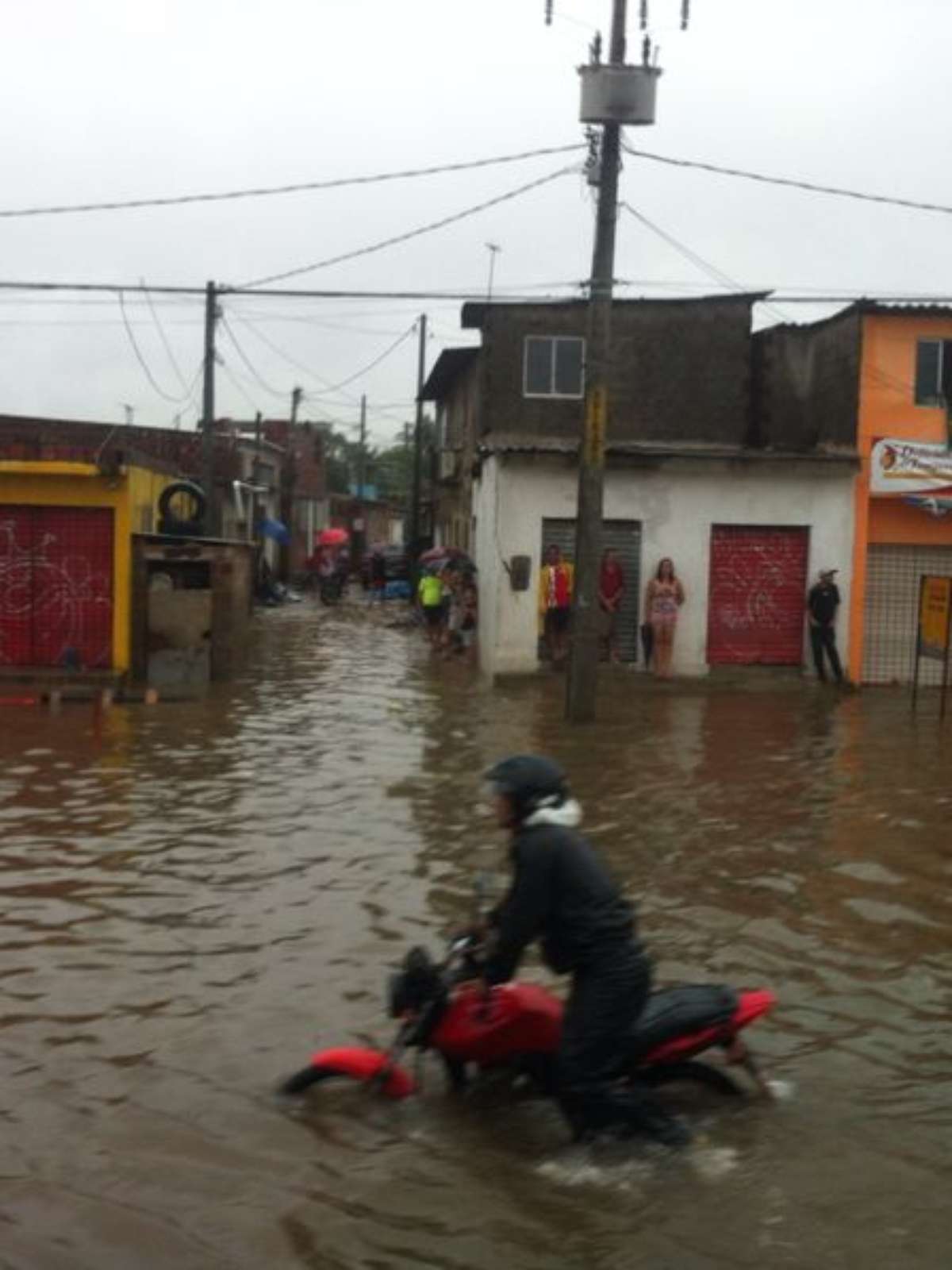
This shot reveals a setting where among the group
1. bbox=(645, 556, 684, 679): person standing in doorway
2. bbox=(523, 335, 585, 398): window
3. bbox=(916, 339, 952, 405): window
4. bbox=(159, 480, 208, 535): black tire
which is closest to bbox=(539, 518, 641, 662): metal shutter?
bbox=(645, 556, 684, 679): person standing in doorway

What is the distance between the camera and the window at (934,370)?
23531 mm

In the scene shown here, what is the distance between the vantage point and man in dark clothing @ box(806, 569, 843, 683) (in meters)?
23.5

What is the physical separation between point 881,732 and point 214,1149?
535 inches

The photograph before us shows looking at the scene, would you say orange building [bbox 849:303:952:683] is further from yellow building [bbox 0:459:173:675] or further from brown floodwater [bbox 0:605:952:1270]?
yellow building [bbox 0:459:173:675]

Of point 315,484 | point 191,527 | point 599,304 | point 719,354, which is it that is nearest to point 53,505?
point 191,527

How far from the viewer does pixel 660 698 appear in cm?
2156

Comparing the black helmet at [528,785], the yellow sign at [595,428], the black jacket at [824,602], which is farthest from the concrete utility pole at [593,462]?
the black helmet at [528,785]

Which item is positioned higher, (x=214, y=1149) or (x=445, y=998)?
(x=445, y=998)

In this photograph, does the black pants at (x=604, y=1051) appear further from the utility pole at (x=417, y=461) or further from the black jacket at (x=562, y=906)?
the utility pole at (x=417, y=461)

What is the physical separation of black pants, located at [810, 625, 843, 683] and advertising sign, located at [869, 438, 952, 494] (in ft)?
7.16

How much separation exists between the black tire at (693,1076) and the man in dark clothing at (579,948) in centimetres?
17

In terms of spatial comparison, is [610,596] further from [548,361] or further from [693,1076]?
[693,1076]

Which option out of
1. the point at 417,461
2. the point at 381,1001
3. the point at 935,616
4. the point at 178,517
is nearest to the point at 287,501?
the point at 417,461

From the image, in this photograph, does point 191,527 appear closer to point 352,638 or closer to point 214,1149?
point 352,638
